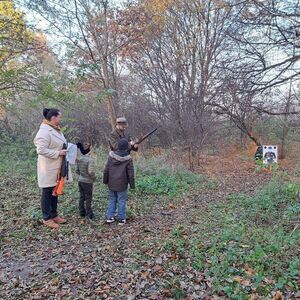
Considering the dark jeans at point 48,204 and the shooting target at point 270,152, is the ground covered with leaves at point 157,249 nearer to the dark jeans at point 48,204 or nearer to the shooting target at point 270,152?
the dark jeans at point 48,204

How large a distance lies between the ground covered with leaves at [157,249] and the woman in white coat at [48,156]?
425 millimetres

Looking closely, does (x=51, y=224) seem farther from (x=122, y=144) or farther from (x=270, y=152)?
(x=270, y=152)

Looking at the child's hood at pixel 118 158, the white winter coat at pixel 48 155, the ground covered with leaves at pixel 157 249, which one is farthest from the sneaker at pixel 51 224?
the child's hood at pixel 118 158

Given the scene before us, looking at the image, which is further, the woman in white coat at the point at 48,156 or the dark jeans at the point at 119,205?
the dark jeans at the point at 119,205

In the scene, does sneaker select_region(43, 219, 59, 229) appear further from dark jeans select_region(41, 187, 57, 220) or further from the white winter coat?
the white winter coat

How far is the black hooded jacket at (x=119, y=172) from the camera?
18.8 feet

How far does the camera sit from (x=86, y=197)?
582cm

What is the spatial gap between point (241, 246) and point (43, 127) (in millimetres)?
3435

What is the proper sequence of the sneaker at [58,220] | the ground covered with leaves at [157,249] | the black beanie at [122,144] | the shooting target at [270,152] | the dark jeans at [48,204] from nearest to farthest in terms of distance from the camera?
1. the ground covered with leaves at [157,249]
2. the dark jeans at [48,204]
3. the sneaker at [58,220]
4. the black beanie at [122,144]
5. the shooting target at [270,152]

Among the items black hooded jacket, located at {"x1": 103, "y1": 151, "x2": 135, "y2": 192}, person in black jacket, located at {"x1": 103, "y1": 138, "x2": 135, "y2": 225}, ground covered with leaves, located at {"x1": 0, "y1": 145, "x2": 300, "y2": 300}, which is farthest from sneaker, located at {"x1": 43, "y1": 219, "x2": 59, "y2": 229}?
black hooded jacket, located at {"x1": 103, "y1": 151, "x2": 135, "y2": 192}

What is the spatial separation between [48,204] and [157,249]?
6.63ft

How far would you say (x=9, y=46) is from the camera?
8.01 metres

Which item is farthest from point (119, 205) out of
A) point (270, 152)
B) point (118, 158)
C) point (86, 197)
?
point (270, 152)

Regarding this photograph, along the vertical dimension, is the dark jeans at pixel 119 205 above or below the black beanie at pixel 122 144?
below
